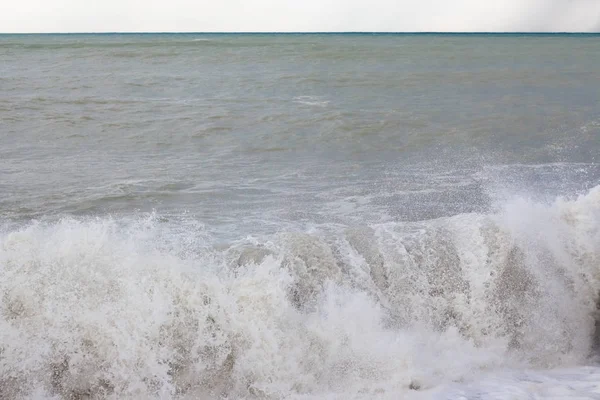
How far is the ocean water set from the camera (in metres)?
5.02

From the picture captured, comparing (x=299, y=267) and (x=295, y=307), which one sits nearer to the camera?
(x=295, y=307)

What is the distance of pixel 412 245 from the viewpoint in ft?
21.2

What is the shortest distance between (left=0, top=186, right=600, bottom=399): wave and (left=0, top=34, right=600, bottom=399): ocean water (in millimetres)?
15

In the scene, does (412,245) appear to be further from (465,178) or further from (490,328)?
(465,178)

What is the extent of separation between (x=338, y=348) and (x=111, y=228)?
2548 mm

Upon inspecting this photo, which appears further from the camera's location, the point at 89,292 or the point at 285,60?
the point at 285,60

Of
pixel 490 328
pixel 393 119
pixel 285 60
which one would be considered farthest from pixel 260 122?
pixel 285 60

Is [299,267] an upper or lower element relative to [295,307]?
upper

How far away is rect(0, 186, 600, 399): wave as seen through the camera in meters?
4.96

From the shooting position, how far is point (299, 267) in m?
6.00

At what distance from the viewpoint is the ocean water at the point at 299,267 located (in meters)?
5.02

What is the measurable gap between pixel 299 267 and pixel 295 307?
501 mm

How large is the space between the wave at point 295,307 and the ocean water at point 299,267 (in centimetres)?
1

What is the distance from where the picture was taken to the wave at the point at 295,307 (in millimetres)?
4965
